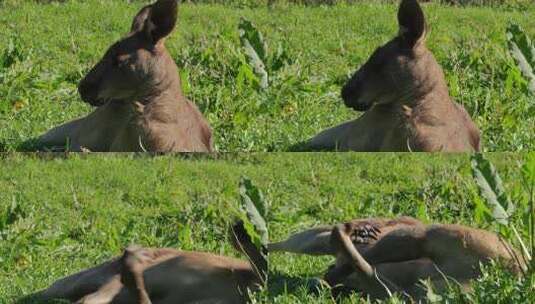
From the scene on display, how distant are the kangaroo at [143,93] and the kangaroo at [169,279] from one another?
2.29m

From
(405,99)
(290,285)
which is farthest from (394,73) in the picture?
(290,285)

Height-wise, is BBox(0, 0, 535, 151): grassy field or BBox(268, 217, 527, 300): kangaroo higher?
BBox(268, 217, 527, 300): kangaroo

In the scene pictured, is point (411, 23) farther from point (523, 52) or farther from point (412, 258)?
point (412, 258)

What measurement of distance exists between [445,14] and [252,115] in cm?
296

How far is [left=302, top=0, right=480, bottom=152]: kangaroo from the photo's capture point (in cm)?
1071

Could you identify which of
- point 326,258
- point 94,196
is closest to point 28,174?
point 94,196

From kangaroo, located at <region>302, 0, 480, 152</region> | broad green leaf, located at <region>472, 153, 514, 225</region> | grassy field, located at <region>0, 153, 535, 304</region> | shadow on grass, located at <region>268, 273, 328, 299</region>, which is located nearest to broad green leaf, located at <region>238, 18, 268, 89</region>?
grassy field, located at <region>0, 153, 535, 304</region>

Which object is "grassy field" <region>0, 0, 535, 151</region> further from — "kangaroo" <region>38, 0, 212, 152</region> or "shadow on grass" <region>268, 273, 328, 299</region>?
"shadow on grass" <region>268, 273, 328, 299</region>

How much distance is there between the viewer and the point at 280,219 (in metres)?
9.97

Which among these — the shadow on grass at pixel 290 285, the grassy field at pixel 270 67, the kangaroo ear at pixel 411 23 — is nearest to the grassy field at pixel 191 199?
the shadow on grass at pixel 290 285

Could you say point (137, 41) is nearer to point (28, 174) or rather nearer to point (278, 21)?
point (28, 174)

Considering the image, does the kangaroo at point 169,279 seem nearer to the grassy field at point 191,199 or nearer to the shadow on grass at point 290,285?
the shadow on grass at point 290,285

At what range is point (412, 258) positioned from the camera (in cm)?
817

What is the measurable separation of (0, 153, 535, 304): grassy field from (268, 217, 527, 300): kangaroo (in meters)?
0.58
